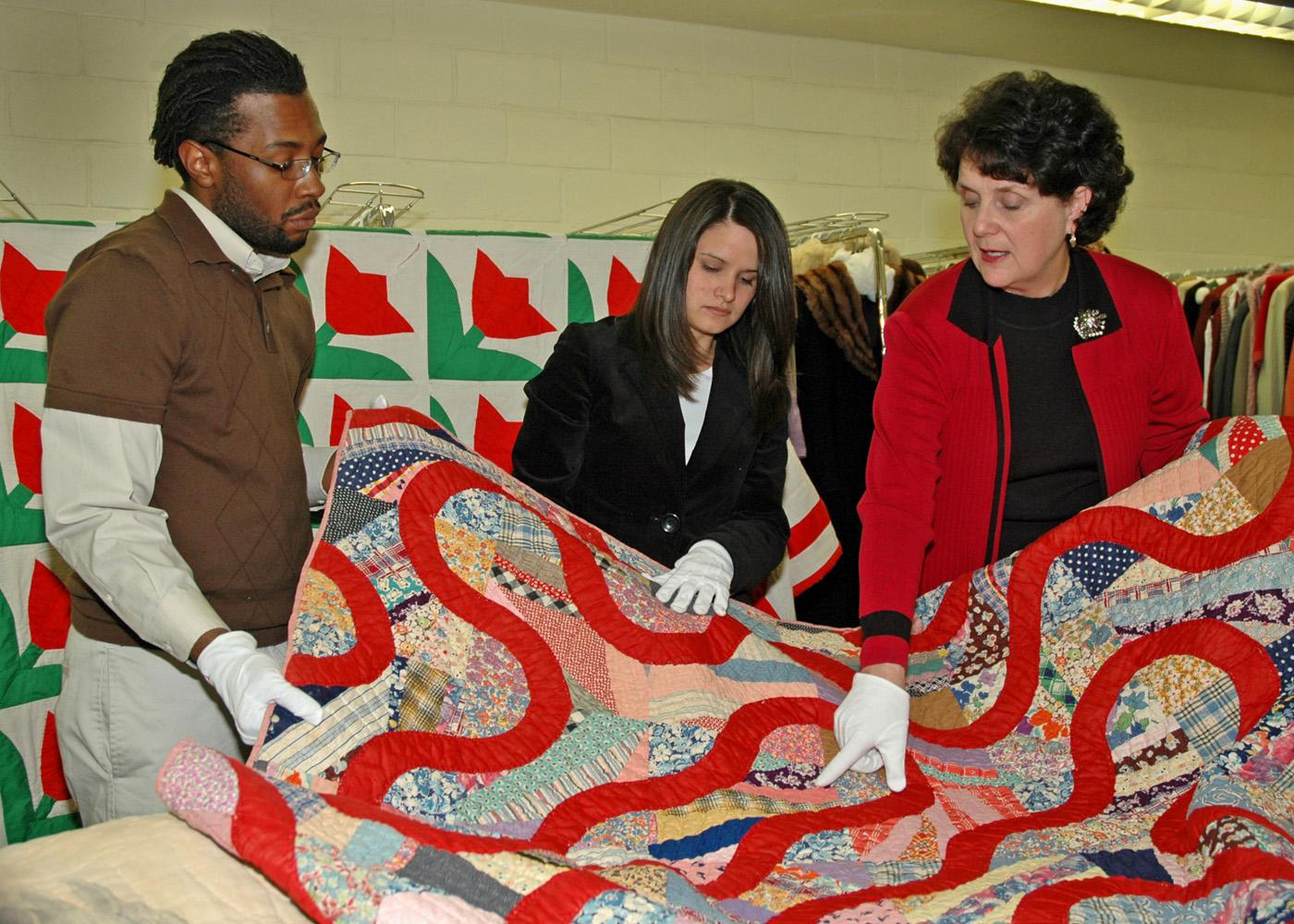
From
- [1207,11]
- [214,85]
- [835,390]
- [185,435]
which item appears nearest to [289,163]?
[214,85]

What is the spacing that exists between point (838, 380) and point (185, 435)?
2.05 metres

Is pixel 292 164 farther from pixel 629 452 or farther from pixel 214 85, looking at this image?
pixel 629 452

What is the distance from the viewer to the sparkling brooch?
1.76m

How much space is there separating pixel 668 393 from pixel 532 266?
1.07 meters

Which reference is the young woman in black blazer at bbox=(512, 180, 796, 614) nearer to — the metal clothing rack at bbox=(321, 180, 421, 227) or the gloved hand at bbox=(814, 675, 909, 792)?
the gloved hand at bbox=(814, 675, 909, 792)

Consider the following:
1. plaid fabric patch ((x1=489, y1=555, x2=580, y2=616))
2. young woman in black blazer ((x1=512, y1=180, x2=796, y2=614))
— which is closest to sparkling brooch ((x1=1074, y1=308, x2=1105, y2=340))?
young woman in black blazer ((x1=512, y1=180, x2=796, y2=614))

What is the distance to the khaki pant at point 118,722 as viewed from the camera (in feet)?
5.12

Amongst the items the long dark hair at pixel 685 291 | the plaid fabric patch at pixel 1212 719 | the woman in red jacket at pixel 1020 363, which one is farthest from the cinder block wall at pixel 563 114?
the plaid fabric patch at pixel 1212 719

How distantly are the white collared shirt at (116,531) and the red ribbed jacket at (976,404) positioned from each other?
949 mm

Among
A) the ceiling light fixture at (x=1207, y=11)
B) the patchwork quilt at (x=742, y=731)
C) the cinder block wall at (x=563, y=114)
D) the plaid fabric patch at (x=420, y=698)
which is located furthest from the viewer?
the ceiling light fixture at (x=1207, y=11)

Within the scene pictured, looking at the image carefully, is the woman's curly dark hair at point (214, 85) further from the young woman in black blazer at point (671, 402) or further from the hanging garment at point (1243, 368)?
the hanging garment at point (1243, 368)

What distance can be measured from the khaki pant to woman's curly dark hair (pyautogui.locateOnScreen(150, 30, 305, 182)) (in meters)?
0.72

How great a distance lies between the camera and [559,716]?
4.80ft

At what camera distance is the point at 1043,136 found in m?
1.67
